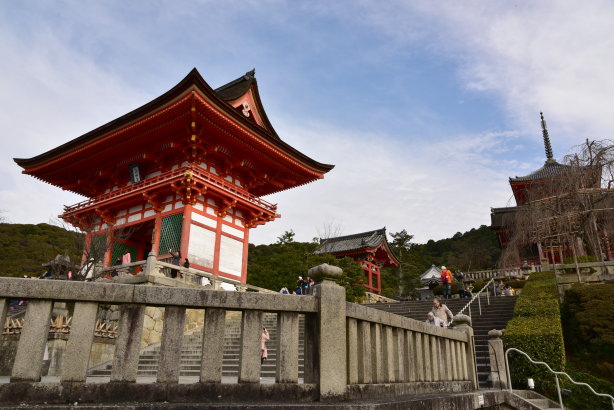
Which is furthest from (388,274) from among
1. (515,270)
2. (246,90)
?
(246,90)

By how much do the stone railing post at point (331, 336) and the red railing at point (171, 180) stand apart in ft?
46.7

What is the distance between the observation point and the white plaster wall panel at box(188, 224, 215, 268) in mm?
18047

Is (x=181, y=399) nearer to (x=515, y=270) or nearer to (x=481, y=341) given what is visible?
(x=481, y=341)

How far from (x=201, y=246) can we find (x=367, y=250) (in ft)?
57.7

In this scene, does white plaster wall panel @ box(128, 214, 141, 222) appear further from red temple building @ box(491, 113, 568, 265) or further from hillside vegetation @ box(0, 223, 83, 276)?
red temple building @ box(491, 113, 568, 265)

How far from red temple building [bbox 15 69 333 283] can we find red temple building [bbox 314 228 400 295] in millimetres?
12234

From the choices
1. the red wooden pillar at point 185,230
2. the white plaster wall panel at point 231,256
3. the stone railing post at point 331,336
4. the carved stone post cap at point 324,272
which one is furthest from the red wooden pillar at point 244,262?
the stone railing post at point 331,336

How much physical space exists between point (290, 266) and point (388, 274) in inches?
822

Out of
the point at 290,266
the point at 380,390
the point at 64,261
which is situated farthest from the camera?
the point at 290,266

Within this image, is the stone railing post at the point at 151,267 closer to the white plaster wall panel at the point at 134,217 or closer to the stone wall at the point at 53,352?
the stone wall at the point at 53,352

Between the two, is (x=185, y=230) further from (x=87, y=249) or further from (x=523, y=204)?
A: (x=523, y=204)

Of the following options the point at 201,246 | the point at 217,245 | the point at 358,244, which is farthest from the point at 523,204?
the point at 201,246

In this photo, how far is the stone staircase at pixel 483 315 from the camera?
37.0 ft

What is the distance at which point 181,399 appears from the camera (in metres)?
3.53
